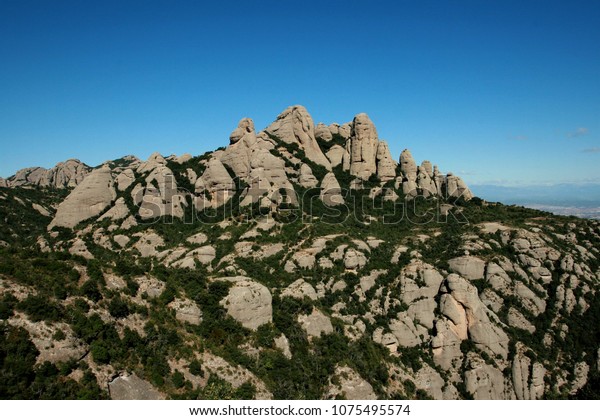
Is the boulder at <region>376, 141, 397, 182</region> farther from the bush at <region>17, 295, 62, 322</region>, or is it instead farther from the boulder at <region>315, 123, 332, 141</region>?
the bush at <region>17, 295, 62, 322</region>

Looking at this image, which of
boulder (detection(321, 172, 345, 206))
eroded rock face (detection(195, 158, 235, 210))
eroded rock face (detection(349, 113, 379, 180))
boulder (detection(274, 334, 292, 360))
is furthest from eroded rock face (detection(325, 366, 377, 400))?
eroded rock face (detection(349, 113, 379, 180))

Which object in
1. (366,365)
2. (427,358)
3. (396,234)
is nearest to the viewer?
(366,365)

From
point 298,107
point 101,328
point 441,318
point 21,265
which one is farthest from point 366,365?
point 298,107

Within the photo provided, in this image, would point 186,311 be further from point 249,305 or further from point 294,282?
point 294,282

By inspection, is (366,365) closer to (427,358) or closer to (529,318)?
(427,358)

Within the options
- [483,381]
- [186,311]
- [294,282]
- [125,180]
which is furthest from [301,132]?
[483,381]

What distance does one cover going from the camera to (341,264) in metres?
62.1

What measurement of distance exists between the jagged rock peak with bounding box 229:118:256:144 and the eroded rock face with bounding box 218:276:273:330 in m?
53.6

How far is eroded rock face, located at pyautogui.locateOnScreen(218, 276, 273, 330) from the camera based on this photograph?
4022 cm

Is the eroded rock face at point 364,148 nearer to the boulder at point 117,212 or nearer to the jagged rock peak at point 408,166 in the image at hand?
the jagged rock peak at point 408,166

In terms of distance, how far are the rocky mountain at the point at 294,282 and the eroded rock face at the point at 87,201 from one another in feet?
1.09

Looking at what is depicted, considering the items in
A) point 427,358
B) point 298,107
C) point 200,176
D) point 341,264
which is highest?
point 298,107

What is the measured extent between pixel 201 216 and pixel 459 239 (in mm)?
50059

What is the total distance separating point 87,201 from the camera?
3059 inches
